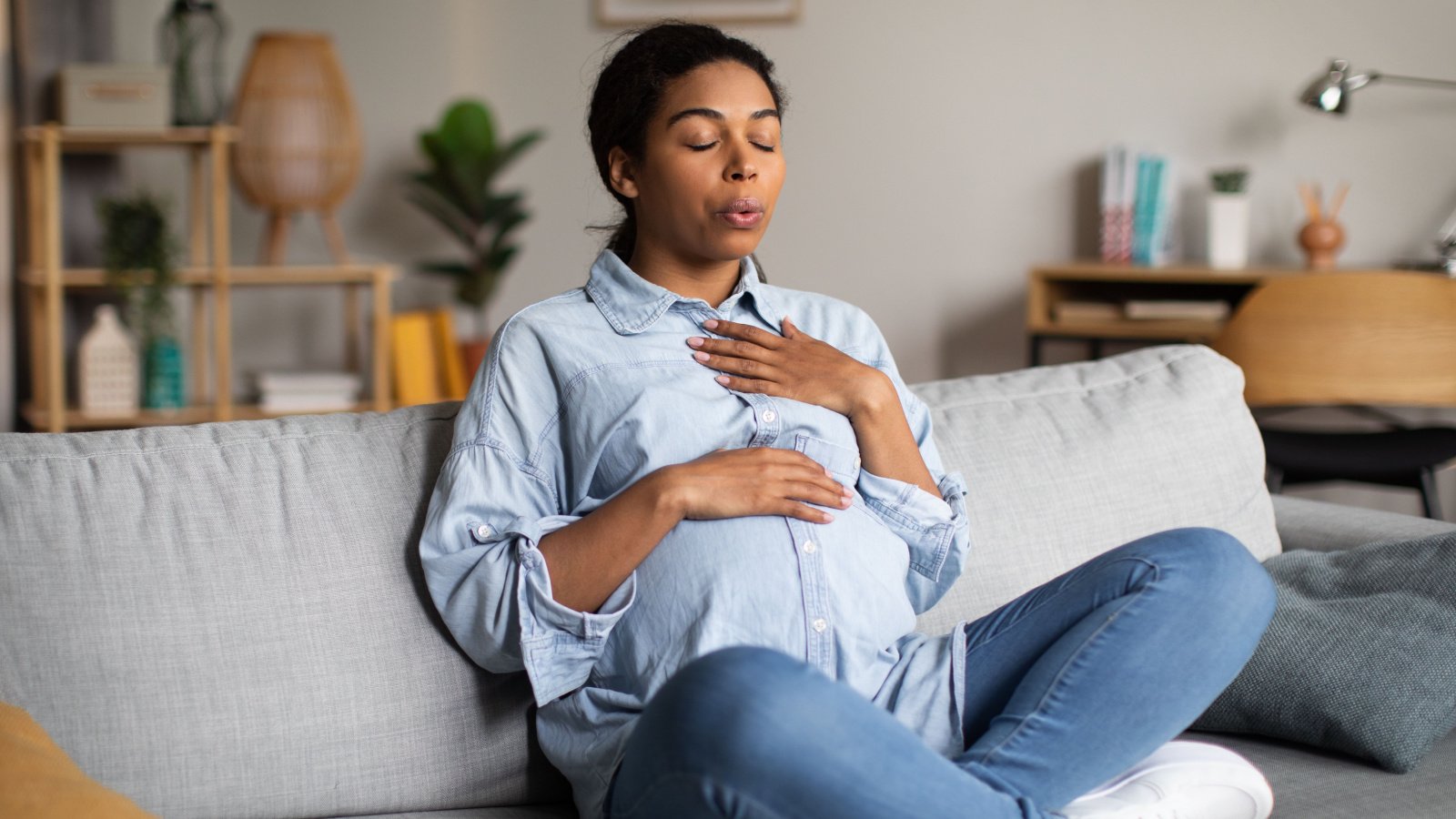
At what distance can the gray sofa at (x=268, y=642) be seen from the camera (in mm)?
1306

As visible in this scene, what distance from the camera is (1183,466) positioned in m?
1.80

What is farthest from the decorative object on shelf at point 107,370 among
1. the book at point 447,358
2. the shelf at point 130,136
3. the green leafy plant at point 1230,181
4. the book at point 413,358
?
the green leafy plant at point 1230,181

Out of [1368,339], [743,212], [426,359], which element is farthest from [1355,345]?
[426,359]

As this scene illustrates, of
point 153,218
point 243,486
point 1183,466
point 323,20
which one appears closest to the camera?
point 243,486

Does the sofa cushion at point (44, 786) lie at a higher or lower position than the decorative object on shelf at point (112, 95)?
lower

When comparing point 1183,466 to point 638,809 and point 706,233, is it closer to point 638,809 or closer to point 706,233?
point 706,233

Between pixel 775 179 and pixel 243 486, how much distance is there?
2.10 feet

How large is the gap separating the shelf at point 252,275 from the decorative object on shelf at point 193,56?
0.45 meters

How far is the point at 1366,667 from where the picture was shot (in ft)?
4.83

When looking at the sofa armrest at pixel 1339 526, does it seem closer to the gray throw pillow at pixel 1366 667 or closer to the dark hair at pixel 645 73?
the gray throw pillow at pixel 1366 667

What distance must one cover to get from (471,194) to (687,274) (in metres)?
3.10

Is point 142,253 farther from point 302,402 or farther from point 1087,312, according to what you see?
point 1087,312

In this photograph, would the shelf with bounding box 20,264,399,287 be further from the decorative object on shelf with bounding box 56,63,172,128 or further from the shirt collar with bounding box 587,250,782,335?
the shirt collar with bounding box 587,250,782,335

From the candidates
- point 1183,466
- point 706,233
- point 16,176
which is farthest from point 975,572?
point 16,176
